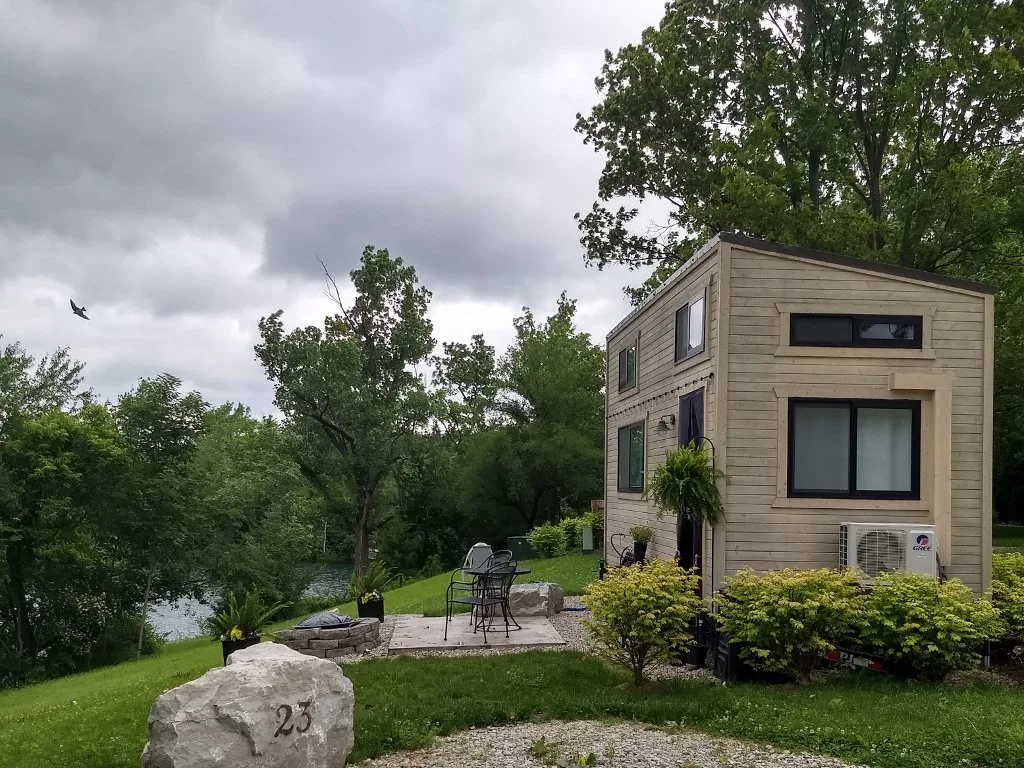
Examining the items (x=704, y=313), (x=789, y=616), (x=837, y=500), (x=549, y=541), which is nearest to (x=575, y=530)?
(x=549, y=541)

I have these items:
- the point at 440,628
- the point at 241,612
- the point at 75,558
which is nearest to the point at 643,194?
the point at 440,628

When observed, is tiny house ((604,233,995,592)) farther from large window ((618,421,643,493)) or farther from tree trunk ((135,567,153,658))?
tree trunk ((135,567,153,658))

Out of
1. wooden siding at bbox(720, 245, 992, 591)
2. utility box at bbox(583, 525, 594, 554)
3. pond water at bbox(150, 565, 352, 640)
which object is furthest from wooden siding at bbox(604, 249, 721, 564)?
pond water at bbox(150, 565, 352, 640)

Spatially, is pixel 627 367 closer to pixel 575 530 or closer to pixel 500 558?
pixel 500 558

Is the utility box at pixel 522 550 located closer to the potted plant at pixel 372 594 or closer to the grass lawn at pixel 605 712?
the potted plant at pixel 372 594

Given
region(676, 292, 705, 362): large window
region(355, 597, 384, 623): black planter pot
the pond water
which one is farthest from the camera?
the pond water

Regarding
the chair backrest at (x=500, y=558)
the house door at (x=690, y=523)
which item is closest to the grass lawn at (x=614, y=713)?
the house door at (x=690, y=523)

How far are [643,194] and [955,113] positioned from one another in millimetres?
6131

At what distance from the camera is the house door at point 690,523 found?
7.93m

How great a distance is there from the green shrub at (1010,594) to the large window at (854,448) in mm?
1169

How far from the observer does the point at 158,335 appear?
2119cm

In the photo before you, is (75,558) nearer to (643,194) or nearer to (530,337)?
(643,194)

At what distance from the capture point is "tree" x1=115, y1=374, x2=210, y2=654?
18.6 metres

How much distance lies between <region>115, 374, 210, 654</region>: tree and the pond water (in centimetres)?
151
